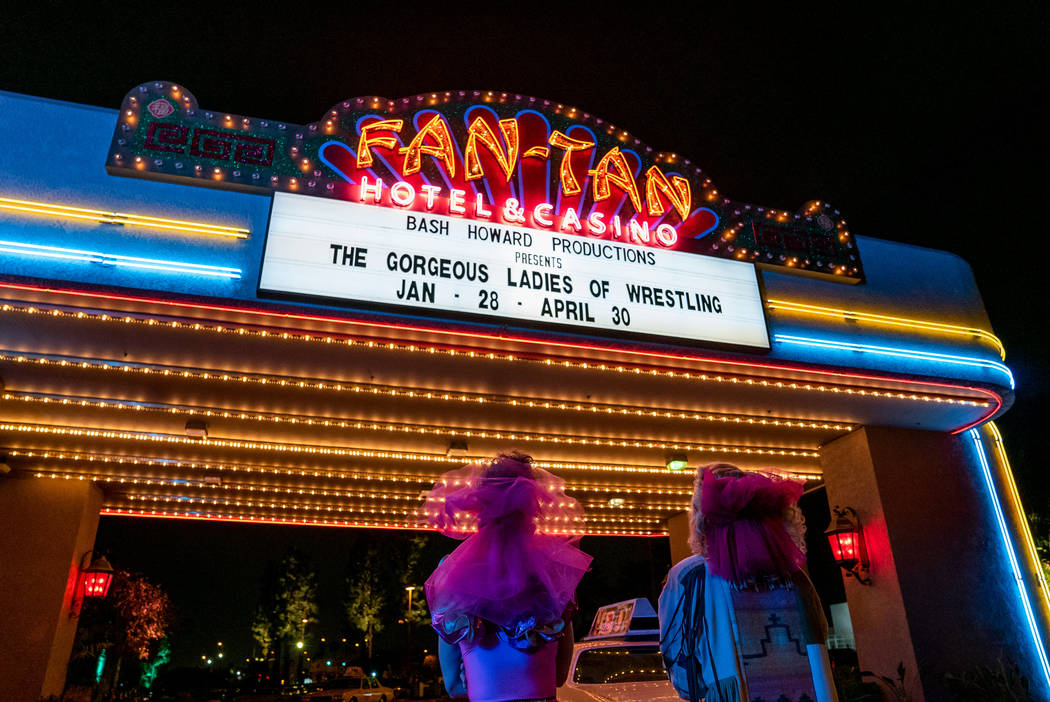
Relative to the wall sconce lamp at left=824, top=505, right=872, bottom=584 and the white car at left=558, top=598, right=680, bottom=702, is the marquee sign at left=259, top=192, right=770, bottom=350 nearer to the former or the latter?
the white car at left=558, top=598, right=680, bottom=702

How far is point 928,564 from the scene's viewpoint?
8.25 meters

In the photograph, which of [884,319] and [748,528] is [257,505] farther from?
[748,528]

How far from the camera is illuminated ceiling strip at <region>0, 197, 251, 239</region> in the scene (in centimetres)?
581

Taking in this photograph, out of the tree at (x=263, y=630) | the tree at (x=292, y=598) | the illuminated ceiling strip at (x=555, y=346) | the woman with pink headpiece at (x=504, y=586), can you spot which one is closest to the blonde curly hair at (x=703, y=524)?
the woman with pink headpiece at (x=504, y=586)

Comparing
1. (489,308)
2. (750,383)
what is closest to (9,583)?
(489,308)

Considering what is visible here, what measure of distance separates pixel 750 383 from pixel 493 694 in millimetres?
5561

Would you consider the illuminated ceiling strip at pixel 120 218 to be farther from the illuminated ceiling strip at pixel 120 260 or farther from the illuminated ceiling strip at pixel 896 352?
the illuminated ceiling strip at pixel 896 352

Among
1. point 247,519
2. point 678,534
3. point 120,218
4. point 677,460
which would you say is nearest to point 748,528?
point 120,218

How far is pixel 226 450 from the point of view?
9.64 m

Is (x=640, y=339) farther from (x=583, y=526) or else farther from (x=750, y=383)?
(x=583, y=526)

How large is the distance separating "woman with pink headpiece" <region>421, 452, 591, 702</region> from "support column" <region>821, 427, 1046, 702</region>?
712cm

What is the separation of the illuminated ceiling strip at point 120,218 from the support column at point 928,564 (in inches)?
330

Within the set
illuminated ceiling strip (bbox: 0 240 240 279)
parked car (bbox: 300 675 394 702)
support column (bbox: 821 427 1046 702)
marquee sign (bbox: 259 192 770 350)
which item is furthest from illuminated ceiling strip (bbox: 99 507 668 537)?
parked car (bbox: 300 675 394 702)

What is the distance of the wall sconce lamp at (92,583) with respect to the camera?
1020 centimetres
